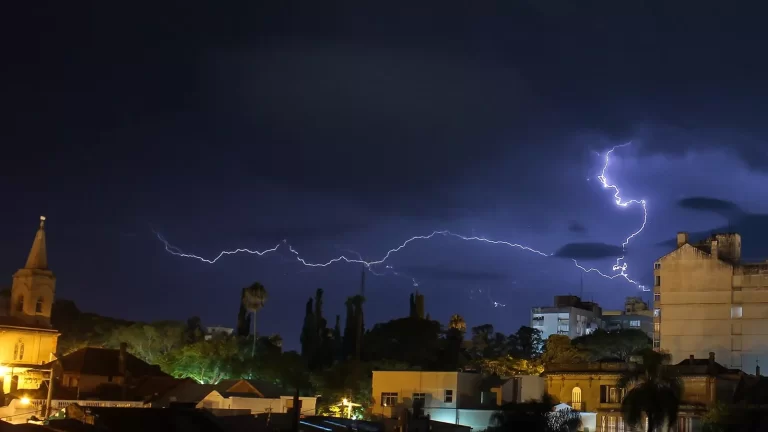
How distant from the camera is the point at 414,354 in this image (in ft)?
352

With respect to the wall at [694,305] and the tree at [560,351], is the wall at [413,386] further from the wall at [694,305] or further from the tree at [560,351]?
the wall at [694,305]

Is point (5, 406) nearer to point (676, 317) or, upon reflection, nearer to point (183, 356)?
point (183, 356)

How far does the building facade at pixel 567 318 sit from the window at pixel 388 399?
330ft

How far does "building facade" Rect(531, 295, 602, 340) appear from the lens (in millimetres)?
165500

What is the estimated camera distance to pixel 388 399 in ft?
219

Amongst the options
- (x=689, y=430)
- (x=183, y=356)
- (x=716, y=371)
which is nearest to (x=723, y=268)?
(x=716, y=371)

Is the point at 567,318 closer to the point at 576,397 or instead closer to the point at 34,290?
the point at 576,397

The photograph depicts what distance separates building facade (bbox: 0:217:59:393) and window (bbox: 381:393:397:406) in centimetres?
2625

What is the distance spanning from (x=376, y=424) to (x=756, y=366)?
156 feet

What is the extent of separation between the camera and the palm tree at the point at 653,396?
1994 inches

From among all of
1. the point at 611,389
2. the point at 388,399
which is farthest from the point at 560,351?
the point at 388,399

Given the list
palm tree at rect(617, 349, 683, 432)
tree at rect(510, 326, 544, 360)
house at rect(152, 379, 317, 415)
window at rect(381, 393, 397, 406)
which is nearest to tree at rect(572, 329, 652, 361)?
tree at rect(510, 326, 544, 360)

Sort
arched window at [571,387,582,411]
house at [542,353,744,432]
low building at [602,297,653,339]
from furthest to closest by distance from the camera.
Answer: low building at [602,297,653,339]
arched window at [571,387,582,411]
house at [542,353,744,432]

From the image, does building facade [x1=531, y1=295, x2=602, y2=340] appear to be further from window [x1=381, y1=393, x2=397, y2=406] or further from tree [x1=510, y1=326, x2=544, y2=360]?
window [x1=381, y1=393, x2=397, y2=406]
